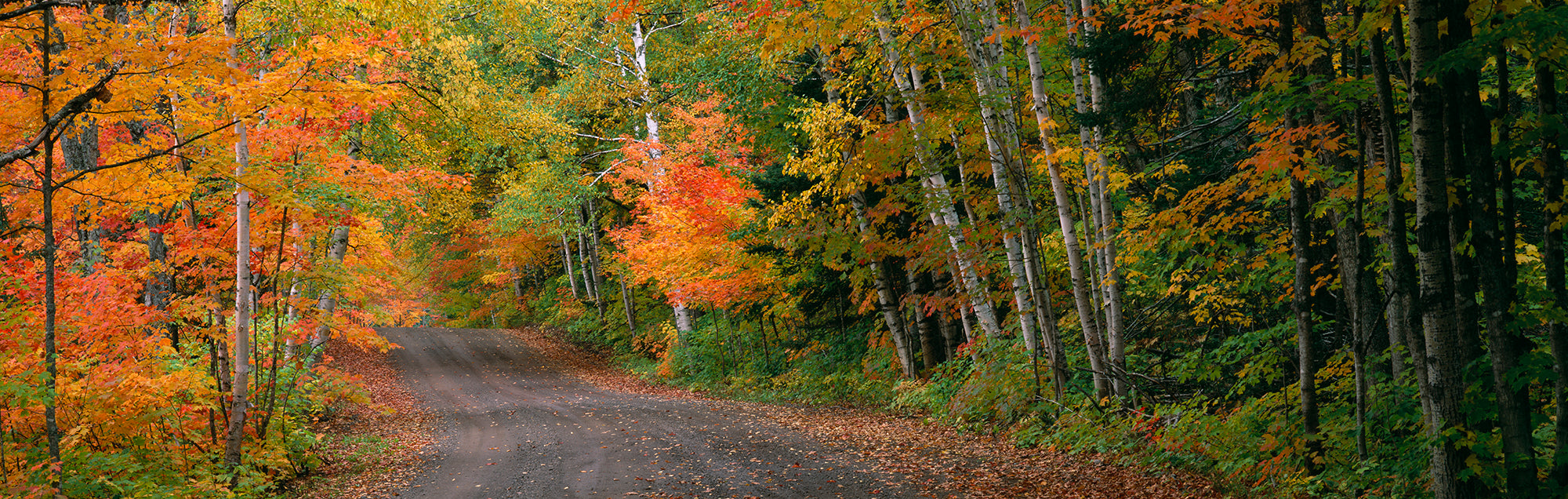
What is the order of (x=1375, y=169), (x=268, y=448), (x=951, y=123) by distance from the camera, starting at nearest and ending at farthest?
1. (x=1375, y=169)
2. (x=268, y=448)
3. (x=951, y=123)

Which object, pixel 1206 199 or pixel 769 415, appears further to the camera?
pixel 769 415

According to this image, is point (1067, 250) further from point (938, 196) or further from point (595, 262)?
point (595, 262)

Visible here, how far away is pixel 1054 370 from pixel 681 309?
14091 mm

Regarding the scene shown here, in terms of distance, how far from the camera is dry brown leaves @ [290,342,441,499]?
9.34m

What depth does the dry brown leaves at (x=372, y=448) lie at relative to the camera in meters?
9.34

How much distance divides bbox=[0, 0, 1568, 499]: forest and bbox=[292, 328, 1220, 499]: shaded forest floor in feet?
1.23

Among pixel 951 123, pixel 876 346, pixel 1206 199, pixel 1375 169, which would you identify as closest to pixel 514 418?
pixel 876 346

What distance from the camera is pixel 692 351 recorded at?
71.3 feet

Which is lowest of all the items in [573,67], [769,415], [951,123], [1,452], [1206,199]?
[769,415]

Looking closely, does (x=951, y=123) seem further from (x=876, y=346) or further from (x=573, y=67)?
(x=573, y=67)

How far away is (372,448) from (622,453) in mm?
3952

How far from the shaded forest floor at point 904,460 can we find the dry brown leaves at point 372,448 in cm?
2

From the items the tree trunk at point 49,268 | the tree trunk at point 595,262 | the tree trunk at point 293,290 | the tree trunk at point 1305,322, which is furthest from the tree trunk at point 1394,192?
the tree trunk at point 595,262

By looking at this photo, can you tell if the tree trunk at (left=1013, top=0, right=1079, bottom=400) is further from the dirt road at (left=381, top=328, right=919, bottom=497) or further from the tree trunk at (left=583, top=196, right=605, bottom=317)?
the tree trunk at (left=583, top=196, right=605, bottom=317)
